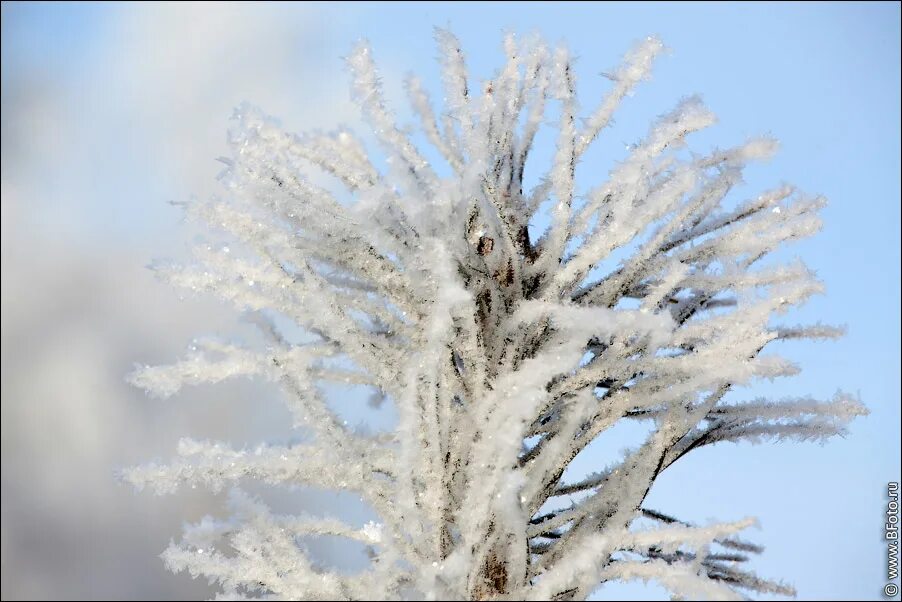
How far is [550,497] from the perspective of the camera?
1.04 metres

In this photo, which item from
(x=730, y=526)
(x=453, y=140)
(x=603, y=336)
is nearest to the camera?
(x=730, y=526)

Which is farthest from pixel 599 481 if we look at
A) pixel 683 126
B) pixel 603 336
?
pixel 683 126

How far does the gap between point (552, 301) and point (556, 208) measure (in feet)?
0.44

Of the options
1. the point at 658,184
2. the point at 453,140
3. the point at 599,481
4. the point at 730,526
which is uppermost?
the point at 453,140

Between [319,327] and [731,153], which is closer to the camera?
[319,327]

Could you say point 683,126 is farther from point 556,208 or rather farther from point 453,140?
point 453,140

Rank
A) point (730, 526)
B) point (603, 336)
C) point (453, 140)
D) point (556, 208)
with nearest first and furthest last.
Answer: point (730, 526), point (603, 336), point (556, 208), point (453, 140)

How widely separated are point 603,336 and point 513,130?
0.36 metres

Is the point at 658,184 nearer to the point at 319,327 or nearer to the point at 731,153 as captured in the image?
the point at 731,153

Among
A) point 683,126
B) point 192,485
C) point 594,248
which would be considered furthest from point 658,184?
point 192,485

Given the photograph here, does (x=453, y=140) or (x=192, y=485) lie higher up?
(x=453, y=140)

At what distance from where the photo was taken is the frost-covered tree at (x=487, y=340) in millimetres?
854

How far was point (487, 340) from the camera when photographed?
1.05 metres

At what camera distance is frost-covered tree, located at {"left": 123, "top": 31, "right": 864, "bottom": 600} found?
33.6 inches
